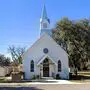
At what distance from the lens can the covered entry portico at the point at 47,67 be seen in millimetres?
44219

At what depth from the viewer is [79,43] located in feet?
168

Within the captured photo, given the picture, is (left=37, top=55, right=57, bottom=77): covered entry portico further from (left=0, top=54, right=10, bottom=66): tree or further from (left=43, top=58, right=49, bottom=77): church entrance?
(left=0, top=54, right=10, bottom=66): tree

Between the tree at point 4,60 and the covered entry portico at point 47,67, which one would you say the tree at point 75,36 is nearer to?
the covered entry portico at point 47,67

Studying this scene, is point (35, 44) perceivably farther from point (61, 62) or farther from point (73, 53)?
point (73, 53)

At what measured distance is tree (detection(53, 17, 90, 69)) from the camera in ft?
165

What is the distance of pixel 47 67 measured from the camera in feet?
147

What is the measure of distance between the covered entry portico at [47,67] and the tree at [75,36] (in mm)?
8114

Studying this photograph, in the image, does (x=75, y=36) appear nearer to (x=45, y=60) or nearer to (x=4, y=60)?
(x=45, y=60)

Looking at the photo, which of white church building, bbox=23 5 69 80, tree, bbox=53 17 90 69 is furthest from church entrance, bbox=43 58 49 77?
tree, bbox=53 17 90 69

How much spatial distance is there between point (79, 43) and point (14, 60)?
138ft

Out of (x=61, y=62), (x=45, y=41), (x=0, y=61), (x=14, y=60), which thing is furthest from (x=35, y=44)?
(x=0, y=61)

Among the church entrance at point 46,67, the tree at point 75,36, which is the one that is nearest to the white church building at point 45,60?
the church entrance at point 46,67

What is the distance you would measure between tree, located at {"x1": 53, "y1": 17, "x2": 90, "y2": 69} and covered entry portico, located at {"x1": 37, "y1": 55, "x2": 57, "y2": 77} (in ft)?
26.6

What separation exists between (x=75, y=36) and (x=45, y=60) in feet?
29.6
